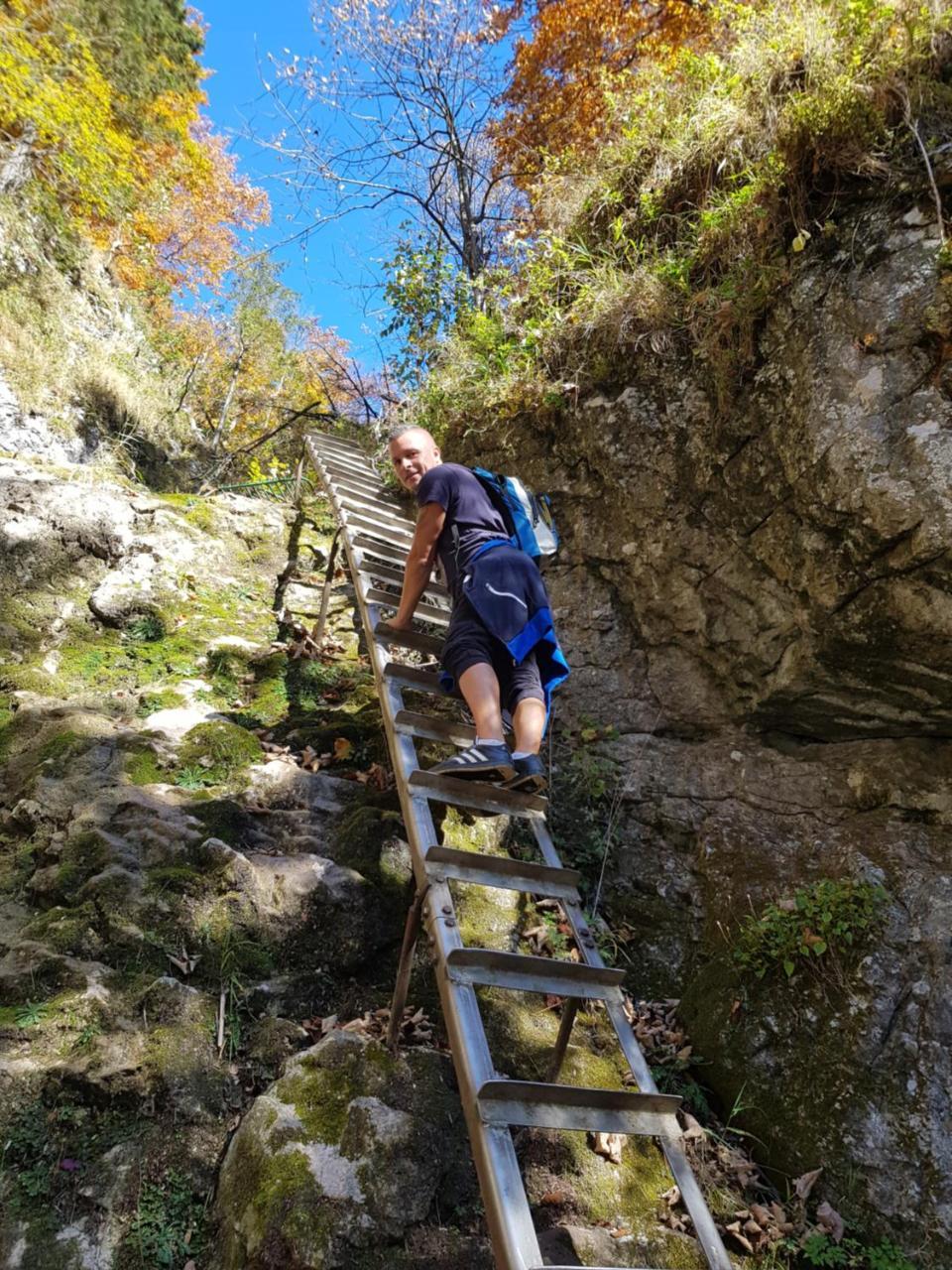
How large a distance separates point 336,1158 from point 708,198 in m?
6.03

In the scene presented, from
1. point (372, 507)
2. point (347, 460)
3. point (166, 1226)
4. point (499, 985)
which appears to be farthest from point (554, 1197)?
point (347, 460)

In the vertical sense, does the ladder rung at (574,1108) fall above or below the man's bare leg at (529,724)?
below

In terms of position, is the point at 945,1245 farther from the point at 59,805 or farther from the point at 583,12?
the point at 583,12

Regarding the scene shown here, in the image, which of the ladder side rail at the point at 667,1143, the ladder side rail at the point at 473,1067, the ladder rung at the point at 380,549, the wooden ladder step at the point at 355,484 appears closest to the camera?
the ladder side rail at the point at 473,1067

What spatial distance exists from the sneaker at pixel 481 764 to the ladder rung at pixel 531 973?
0.76 m

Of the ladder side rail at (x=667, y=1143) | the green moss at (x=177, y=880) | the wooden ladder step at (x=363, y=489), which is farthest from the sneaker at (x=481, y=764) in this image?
the wooden ladder step at (x=363, y=489)

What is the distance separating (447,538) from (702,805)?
7.62 ft

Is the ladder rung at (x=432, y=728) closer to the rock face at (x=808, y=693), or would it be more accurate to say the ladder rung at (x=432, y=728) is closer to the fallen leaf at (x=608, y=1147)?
the rock face at (x=808, y=693)

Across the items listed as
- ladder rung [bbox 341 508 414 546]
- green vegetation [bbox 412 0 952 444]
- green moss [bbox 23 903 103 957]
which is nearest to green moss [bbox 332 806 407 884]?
green moss [bbox 23 903 103 957]

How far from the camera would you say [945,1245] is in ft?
9.10

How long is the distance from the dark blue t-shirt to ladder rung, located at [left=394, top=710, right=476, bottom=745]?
677 mm

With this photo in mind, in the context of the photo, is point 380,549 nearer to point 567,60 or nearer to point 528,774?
point 528,774

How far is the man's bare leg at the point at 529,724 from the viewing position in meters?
3.33

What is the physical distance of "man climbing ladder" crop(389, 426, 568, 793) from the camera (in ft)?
10.9
